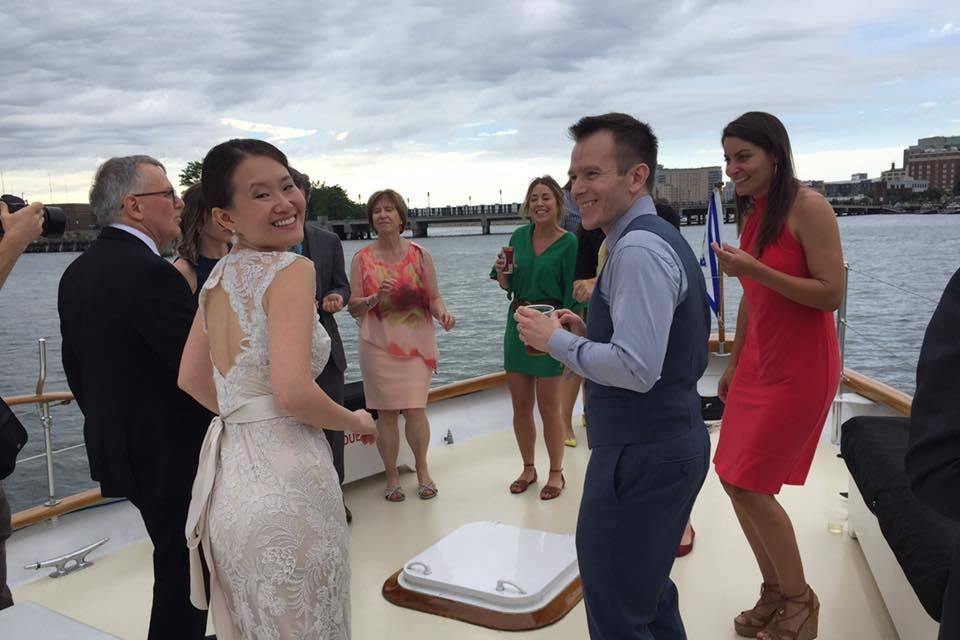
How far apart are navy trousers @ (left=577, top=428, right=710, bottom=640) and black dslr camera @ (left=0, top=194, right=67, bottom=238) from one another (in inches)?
61.8

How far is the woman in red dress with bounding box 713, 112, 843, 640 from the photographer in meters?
2.12

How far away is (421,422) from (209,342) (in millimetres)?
2283

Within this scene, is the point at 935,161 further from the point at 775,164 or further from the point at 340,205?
the point at 775,164

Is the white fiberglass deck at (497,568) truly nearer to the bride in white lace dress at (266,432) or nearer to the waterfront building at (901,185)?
the bride in white lace dress at (266,432)

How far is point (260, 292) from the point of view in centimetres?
146

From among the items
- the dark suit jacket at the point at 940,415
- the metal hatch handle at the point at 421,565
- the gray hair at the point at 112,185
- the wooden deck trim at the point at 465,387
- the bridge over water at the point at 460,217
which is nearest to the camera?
the dark suit jacket at the point at 940,415

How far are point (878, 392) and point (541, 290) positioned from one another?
1910 millimetres

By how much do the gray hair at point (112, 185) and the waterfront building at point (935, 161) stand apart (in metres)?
32.6

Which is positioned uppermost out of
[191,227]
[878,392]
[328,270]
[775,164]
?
[775,164]

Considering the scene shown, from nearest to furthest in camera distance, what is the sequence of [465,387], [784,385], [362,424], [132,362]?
1. [362,424]
2. [132,362]
3. [784,385]
4. [465,387]

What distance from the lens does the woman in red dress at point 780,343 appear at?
2123 mm

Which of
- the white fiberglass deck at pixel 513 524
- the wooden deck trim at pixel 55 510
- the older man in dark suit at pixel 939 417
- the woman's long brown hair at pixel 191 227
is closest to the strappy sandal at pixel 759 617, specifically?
the white fiberglass deck at pixel 513 524

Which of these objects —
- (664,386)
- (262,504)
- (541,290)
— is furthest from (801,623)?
(541,290)

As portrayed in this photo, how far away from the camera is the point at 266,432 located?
1497 mm
